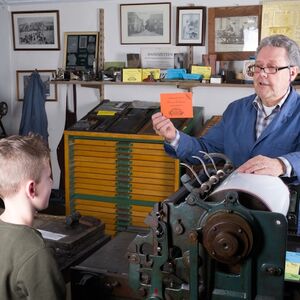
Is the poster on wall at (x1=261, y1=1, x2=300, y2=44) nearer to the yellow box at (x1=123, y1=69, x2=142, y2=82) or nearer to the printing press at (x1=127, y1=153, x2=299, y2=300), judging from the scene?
the yellow box at (x1=123, y1=69, x2=142, y2=82)

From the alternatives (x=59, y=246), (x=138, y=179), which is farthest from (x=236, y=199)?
(x=138, y=179)

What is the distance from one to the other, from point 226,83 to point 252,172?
2241 mm

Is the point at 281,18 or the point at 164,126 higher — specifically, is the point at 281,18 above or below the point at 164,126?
above

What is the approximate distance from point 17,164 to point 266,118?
3.34 ft

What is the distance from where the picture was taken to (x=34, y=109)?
3.97 m

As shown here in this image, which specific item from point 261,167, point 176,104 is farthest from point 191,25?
point 261,167

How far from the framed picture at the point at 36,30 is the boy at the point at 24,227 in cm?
297

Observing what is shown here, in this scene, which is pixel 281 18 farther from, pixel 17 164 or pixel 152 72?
pixel 17 164

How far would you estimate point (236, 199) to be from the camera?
99cm

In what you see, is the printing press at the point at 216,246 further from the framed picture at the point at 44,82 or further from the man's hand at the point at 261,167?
the framed picture at the point at 44,82

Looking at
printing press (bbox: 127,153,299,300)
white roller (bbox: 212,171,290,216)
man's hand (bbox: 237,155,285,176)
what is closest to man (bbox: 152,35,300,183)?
man's hand (bbox: 237,155,285,176)

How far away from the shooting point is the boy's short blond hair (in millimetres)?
1261

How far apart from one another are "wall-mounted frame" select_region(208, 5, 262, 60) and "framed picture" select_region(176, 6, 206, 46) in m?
0.06

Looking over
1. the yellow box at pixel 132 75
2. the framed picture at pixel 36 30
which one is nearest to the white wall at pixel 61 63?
the framed picture at pixel 36 30
